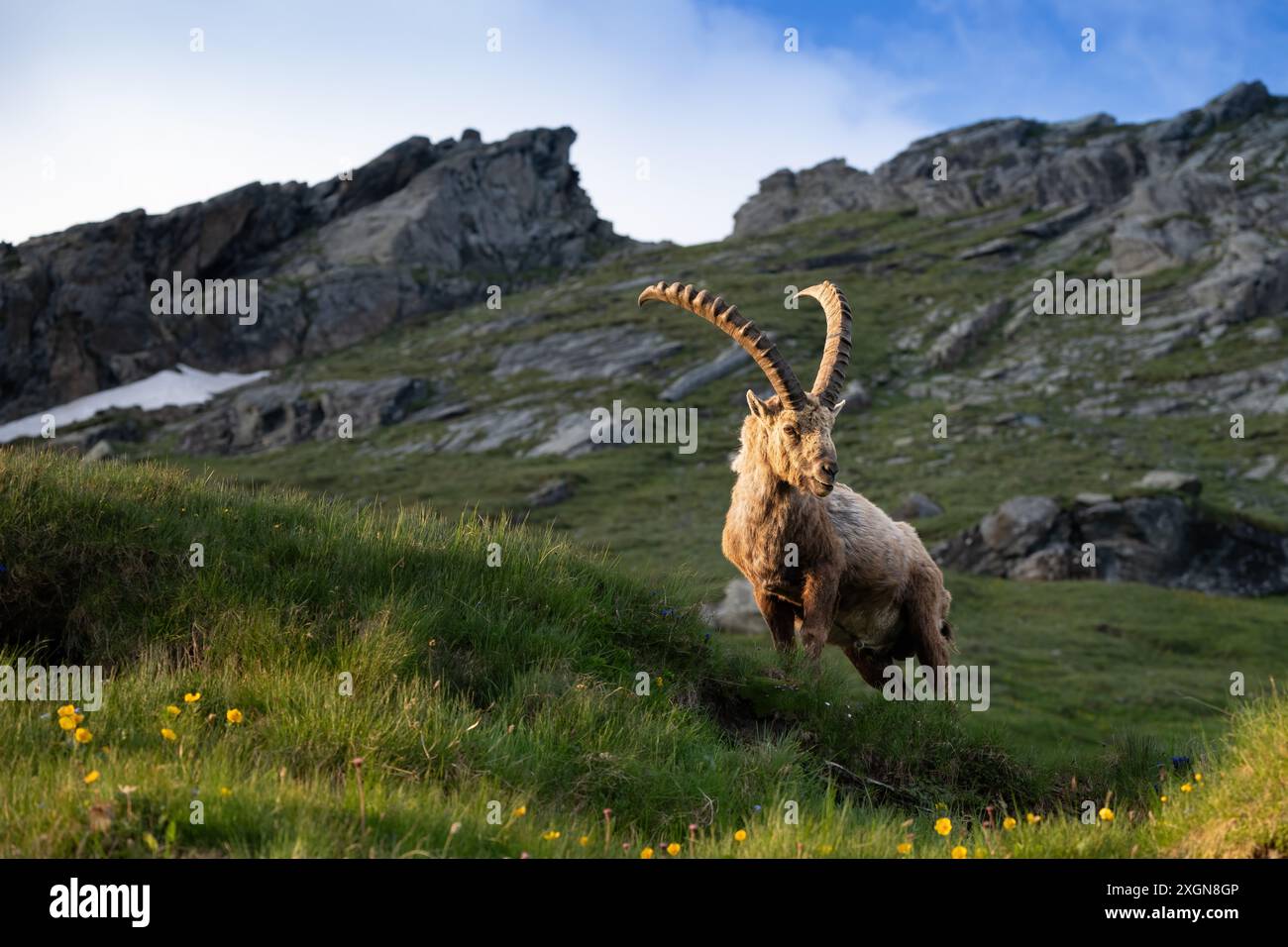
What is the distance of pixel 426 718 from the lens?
635 cm

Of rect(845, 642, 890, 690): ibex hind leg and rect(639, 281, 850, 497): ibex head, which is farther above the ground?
rect(639, 281, 850, 497): ibex head

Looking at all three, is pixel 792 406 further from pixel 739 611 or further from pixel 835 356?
pixel 739 611

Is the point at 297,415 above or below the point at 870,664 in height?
above

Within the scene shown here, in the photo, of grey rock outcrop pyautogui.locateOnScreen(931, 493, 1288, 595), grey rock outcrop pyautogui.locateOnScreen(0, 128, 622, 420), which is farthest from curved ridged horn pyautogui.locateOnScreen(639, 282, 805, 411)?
grey rock outcrop pyautogui.locateOnScreen(0, 128, 622, 420)

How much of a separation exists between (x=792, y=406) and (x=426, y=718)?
5.88m

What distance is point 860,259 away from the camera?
573 feet

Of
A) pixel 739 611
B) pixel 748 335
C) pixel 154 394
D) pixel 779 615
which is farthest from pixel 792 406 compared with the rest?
pixel 154 394

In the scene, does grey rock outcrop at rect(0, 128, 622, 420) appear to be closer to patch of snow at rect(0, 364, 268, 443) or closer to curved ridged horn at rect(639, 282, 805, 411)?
patch of snow at rect(0, 364, 268, 443)

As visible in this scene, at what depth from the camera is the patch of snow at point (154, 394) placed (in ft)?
474

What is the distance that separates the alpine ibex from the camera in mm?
10844

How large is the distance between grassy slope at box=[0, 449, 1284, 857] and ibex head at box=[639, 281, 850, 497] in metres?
1.99

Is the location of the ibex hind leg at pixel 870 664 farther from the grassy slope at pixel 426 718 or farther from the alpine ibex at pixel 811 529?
the grassy slope at pixel 426 718

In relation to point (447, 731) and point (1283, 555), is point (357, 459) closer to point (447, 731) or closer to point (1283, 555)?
point (1283, 555)
